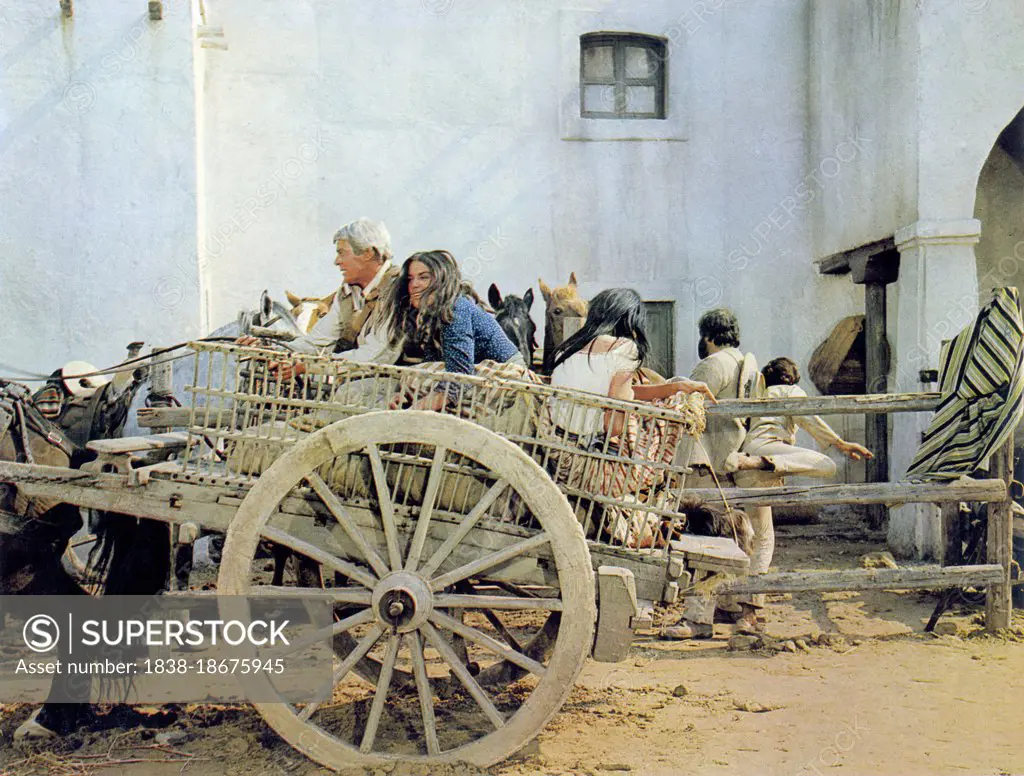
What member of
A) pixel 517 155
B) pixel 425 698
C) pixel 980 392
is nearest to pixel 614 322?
pixel 425 698

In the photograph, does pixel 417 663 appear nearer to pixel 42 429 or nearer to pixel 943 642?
pixel 42 429

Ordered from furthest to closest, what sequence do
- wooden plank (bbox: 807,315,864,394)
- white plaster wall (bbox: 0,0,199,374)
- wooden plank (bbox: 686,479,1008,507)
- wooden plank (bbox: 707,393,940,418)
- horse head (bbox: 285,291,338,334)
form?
wooden plank (bbox: 807,315,864,394), white plaster wall (bbox: 0,0,199,374), horse head (bbox: 285,291,338,334), wooden plank (bbox: 707,393,940,418), wooden plank (bbox: 686,479,1008,507)

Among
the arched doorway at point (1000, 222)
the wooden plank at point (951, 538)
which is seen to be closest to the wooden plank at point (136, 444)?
the wooden plank at point (951, 538)

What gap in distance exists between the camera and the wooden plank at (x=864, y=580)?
502cm

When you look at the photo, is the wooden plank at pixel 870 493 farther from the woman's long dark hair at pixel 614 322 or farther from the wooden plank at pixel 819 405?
the woman's long dark hair at pixel 614 322

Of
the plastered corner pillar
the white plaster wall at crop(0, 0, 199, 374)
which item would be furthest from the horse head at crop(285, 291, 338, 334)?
the plastered corner pillar

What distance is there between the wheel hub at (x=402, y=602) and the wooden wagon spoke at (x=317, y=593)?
0.19ft

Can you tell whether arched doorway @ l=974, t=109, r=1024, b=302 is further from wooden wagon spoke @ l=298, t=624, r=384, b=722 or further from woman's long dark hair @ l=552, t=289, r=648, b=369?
wooden wagon spoke @ l=298, t=624, r=384, b=722

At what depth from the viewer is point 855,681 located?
4734 mm

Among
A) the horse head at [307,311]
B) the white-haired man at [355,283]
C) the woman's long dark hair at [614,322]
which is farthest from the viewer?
the horse head at [307,311]

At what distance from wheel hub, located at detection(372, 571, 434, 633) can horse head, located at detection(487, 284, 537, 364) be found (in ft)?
13.3

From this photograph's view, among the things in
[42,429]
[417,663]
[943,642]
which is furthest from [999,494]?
[42,429]

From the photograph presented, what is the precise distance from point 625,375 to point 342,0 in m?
6.34

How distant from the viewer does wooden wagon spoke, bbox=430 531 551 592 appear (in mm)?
3262
